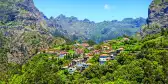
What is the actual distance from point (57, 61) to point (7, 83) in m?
27.1

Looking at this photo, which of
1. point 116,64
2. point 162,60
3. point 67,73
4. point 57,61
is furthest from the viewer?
point 57,61

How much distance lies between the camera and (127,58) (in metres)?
87.6

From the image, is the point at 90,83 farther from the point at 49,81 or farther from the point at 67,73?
the point at 67,73

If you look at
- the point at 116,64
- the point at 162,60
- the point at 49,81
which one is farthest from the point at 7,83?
the point at 162,60

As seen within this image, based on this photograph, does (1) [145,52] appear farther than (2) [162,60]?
Yes

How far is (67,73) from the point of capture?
318 ft

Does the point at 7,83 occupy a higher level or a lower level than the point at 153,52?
lower

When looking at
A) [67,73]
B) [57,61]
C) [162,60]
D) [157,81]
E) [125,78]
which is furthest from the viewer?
[57,61]

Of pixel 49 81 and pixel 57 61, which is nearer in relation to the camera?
pixel 49 81

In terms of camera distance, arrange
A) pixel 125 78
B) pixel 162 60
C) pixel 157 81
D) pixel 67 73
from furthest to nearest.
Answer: pixel 67 73, pixel 162 60, pixel 125 78, pixel 157 81

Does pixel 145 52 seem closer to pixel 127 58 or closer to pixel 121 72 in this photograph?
pixel 127 58

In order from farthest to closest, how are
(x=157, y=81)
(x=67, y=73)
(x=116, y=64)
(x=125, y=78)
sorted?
(x=67, y=73)
(x=116, y=64)
(x=125, y=78)
(x=157, y=81)

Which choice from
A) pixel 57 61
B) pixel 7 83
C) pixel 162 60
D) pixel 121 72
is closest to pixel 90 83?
pixel 121 72

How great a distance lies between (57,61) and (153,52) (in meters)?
46.6
